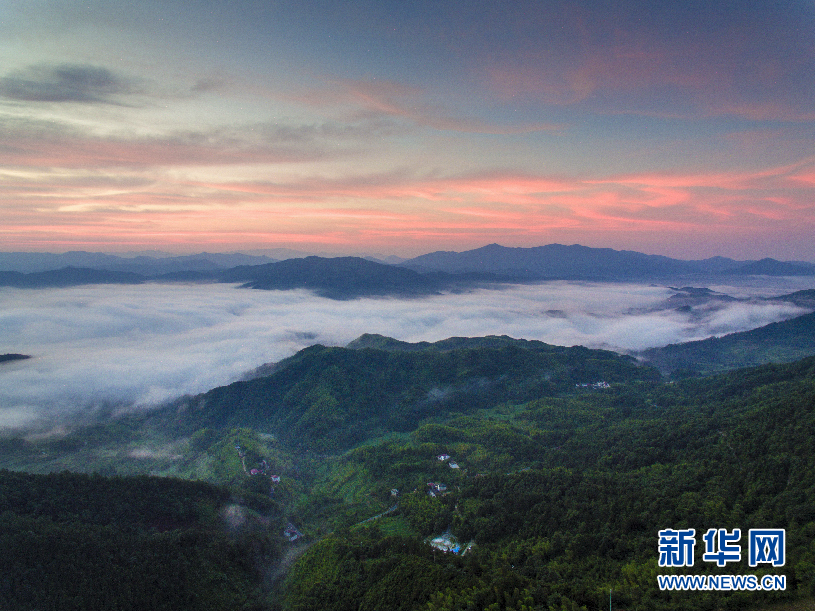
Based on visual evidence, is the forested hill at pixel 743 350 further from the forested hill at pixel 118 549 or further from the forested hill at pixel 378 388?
the forested hill at pixel 118 549

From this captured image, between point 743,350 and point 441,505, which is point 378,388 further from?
point 743,350

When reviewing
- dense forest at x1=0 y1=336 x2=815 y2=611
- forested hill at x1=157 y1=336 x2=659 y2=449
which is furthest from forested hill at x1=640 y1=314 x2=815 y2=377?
dense forest at x1=0 y1=336 x2=815 y2=611

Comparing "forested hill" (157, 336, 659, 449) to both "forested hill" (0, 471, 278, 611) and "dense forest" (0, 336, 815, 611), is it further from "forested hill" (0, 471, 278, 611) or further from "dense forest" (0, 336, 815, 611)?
"forested hill" (0, 471, 278, 611)

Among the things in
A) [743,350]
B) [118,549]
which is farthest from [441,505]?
[743,350]

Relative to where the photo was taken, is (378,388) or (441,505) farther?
(378,388)

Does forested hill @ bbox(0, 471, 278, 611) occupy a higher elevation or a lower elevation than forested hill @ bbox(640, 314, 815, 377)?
lower

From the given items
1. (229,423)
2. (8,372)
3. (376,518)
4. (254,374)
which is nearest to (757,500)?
(376,518)
